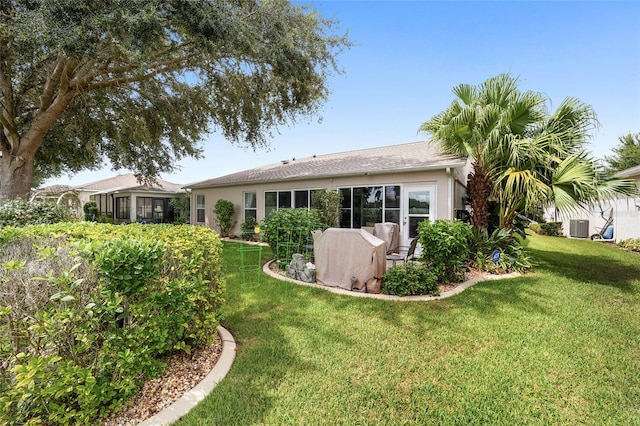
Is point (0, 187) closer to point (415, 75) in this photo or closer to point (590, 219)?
point (415, 75)

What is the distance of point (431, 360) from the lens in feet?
11.2

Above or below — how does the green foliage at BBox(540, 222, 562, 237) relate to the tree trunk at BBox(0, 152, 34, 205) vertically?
below

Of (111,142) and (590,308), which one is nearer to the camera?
(590,308)

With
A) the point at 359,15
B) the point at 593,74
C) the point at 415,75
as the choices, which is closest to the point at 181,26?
the point at 359,15

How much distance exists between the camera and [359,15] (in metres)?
9.66

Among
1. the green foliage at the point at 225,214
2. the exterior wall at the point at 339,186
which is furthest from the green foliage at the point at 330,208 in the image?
the green foliage at the point at 225,214

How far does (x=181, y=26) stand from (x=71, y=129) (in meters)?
8.84

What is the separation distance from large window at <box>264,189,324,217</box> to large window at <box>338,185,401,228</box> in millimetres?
1717

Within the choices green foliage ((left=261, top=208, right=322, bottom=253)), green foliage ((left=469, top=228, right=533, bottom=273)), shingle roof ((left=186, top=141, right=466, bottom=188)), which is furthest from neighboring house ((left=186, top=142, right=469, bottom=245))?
green foliage ((left=261, top=208, right=322, bottom=253))

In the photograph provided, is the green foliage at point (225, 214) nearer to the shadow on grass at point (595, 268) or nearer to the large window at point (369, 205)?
the large window at point (369, 205)

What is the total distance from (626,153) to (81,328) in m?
40.7

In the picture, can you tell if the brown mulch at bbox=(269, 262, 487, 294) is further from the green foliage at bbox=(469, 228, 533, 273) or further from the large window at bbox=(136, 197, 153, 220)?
the large window at bbox=(136, 197, 153, 220)

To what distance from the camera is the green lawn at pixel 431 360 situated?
101 inches

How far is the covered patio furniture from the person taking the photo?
9.27 m
